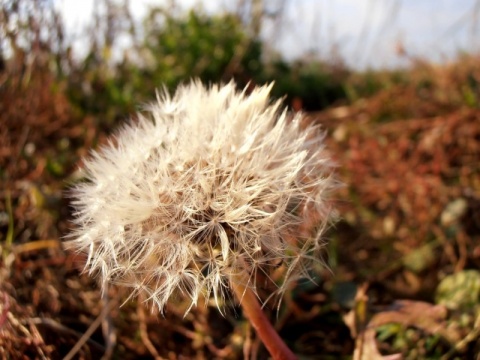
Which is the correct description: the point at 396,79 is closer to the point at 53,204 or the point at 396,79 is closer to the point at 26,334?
the point at 53,204

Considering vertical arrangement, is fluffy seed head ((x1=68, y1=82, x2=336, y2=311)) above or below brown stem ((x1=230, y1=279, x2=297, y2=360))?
above

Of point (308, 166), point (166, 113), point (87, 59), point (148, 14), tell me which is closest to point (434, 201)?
point (308, 166)

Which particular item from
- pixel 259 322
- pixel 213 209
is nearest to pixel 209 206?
pixel 213 209

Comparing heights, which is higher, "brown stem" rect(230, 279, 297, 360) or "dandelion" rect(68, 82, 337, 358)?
"dandelion" rect(68, 82, 337, 358)

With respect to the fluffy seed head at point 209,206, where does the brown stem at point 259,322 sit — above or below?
below

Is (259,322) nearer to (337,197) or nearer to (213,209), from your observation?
(213,209)

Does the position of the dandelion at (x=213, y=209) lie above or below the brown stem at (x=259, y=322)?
above
